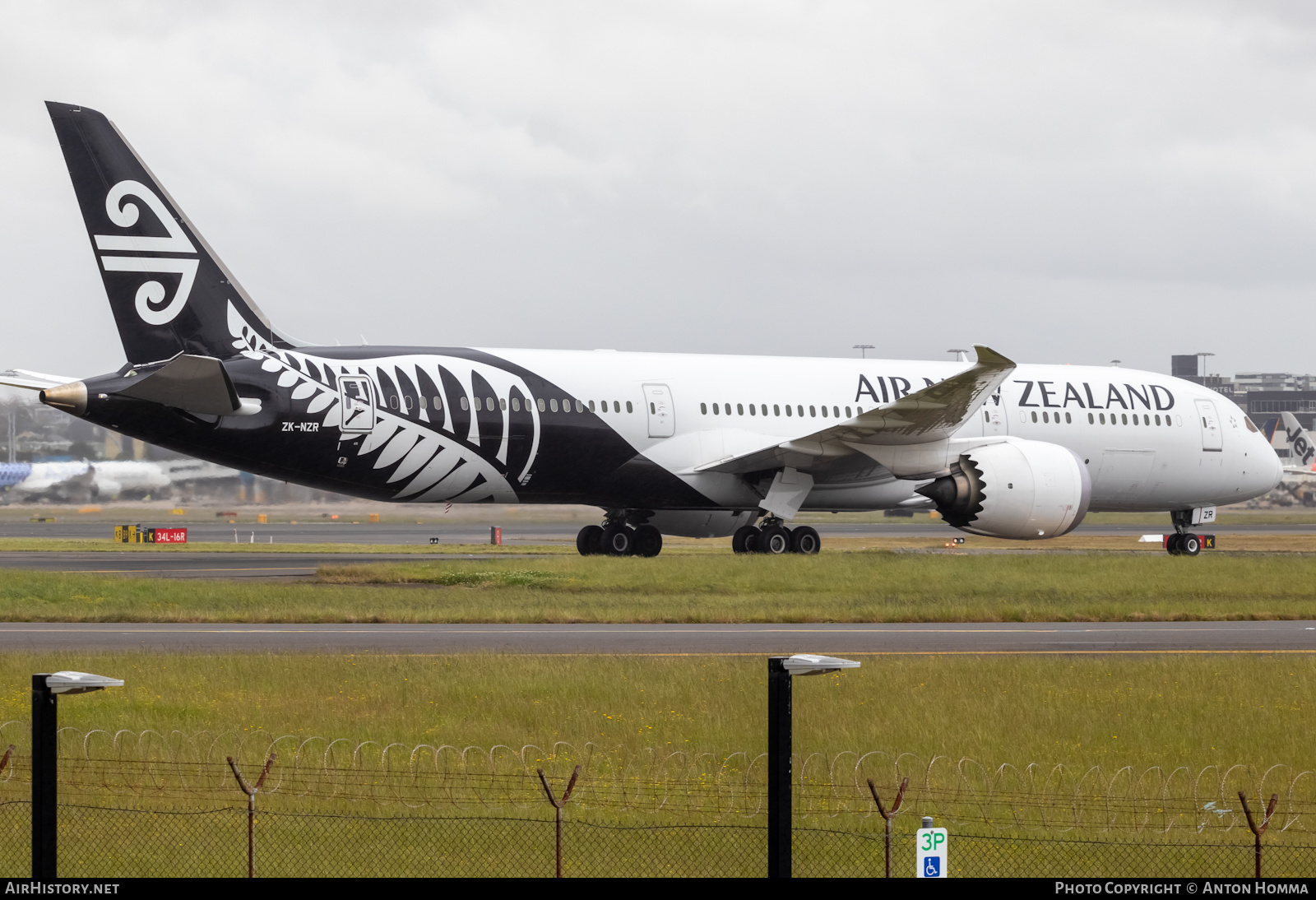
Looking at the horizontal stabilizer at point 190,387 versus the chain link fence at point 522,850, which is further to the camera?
the horizontal stabilizer at point 190,387

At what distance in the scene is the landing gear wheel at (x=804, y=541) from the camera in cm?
3716

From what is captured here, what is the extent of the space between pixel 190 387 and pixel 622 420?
10.0 meters

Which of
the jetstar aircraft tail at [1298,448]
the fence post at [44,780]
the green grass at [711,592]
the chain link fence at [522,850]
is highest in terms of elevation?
the jetstar aircraft tail at [1298,448]

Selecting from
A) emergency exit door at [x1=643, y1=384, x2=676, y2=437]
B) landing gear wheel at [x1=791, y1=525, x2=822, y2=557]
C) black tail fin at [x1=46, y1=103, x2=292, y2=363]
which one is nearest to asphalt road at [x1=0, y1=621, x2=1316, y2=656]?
black tail fin at [x1=46, y1=103, x2=292, y2=363]

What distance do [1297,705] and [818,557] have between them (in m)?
18.2

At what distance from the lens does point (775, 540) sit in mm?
37062

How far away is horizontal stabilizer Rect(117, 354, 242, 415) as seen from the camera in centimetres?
2914

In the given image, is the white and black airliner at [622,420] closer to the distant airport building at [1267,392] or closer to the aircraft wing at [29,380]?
the aircraft wing at [29,380]

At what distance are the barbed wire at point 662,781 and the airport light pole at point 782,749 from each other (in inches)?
152

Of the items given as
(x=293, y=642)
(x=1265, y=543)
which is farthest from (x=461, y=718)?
(x=1265, y=543)

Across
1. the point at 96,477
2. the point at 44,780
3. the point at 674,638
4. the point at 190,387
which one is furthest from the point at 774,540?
the point at 96,477

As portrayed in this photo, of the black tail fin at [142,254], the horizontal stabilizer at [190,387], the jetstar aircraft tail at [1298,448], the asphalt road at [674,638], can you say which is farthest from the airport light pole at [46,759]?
the jetstar aircraft tail at [1298,448]

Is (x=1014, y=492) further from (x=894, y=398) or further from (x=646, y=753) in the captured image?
(x=646, y=753)

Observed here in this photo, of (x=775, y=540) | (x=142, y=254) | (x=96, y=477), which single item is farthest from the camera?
(x=96, y=477)
